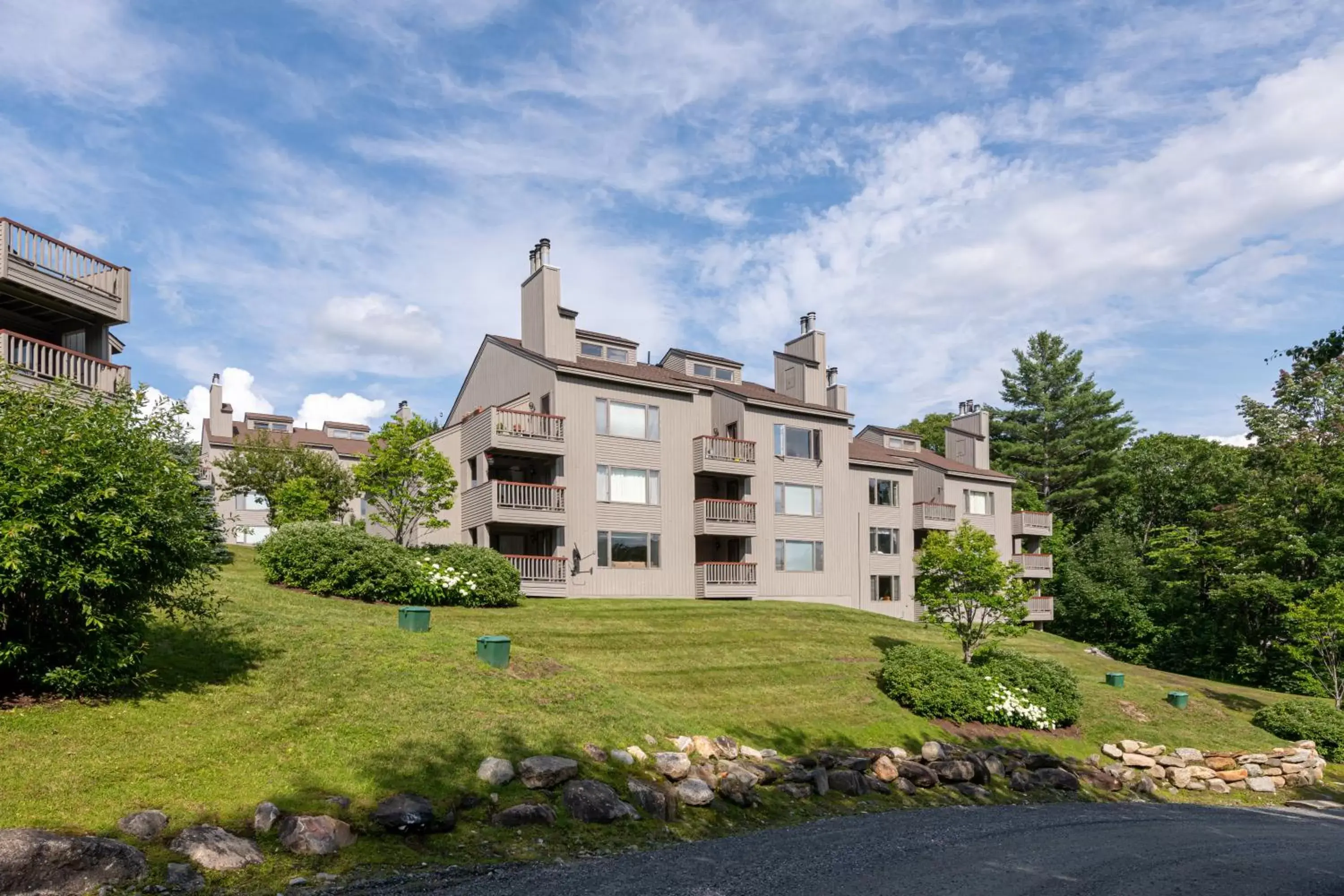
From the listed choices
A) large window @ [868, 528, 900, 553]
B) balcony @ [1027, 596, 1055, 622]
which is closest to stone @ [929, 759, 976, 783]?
large window @ [868, 528, 900, 553]

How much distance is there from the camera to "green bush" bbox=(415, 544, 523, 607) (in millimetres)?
27469

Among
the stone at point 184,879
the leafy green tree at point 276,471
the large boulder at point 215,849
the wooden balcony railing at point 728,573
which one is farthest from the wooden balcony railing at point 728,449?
the stone at point 184,879

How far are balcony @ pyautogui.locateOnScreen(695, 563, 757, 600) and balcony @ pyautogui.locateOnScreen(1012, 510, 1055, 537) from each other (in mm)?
22860

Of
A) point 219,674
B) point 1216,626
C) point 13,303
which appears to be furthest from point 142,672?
point 1216,626

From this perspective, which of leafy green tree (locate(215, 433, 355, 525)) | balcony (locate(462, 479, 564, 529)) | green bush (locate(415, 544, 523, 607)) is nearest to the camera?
green bush (locate(415, 544, 523, 607))

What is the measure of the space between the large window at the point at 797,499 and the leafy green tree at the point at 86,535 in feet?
94.0

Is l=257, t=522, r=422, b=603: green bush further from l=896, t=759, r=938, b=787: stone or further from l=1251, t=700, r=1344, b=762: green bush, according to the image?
l=1251, t=700, r=1344, b=762: green bush

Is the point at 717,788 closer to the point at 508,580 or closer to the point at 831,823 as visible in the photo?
the point at 831,823

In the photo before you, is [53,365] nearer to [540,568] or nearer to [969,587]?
[540,568]

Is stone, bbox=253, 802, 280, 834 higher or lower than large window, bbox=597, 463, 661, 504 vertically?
lower

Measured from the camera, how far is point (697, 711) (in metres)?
21.3

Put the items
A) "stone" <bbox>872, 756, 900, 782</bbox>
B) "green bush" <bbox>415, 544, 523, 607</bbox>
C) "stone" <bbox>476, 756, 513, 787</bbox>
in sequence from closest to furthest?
"stone" <bbox>476, 756, 513, 787</bbox> < "stone" <bbox>872, 756, 900, 782</bbox> < "green bush" <bbox>415, 544, 523, 607</bbox>

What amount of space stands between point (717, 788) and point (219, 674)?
9.26m

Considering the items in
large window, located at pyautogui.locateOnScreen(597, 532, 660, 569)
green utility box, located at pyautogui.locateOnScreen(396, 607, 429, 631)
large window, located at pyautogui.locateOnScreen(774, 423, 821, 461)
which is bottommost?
green utility box, located at pyautogui.locateOnScreen(396, 607, 429, 631)
